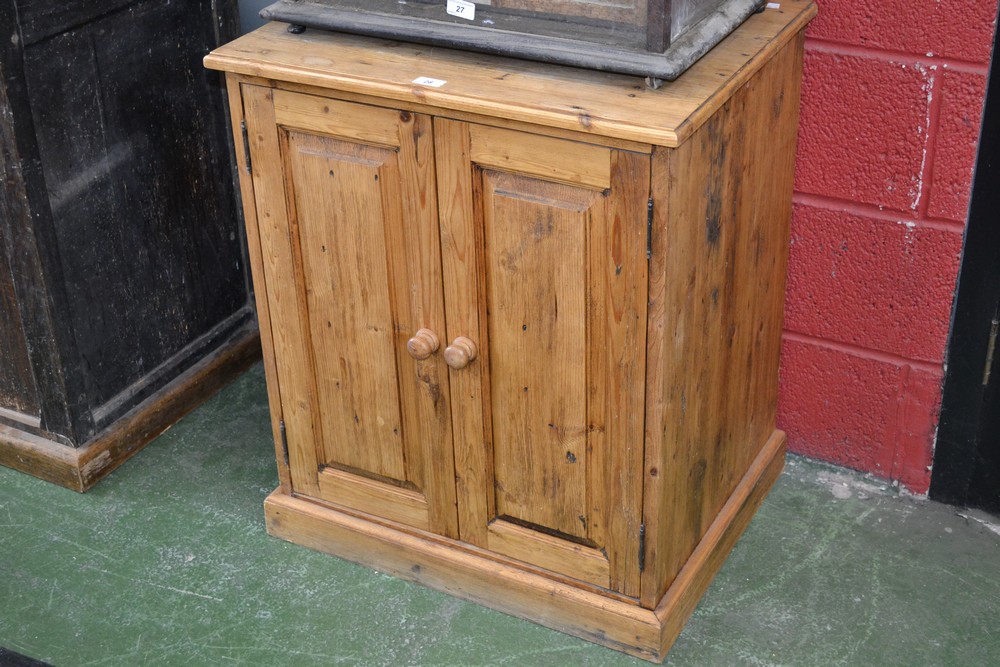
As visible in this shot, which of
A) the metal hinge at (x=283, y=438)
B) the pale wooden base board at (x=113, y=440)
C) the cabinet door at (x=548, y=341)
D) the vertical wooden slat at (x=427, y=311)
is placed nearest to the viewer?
the cabinet door at (x=548, y=341)

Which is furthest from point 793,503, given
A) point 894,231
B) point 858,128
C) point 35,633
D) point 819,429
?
Result: point 35,633

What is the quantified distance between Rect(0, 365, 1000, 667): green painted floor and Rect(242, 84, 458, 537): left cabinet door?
21cm

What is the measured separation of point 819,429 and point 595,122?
1.26 meters

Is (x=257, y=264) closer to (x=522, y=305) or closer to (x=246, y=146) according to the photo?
(x=246, y=146)

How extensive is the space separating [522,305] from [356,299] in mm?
373

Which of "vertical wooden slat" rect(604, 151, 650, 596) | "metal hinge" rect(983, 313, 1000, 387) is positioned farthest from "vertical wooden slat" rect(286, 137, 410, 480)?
"metal hinge" rect(983, 313, 1000, 387)

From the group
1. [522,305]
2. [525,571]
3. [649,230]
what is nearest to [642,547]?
[525,571]

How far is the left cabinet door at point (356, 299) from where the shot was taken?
90.7 inches

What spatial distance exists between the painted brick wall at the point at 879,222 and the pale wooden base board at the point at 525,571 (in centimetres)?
22

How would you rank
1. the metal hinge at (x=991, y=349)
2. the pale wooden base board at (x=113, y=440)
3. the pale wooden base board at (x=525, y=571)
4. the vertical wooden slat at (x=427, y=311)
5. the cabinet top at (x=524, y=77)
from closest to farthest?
the cabinet top at (x=524, y=77) → the vertical wooden slat at (x=427, y=311) → the pale wooden base board at (x=525, y=571) → the metal hinge at (x=991, y=349) → the pale wooden base board at (x=113, y=440)

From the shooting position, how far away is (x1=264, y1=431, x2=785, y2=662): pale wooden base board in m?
2.46

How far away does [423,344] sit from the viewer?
2.39 metres

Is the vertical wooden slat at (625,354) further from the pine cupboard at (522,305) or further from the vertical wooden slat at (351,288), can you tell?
the vertical wooden slat at (351,288)

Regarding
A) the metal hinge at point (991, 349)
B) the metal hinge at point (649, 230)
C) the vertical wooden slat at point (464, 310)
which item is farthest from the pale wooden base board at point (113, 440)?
the metal hinge at point (991, 349)
